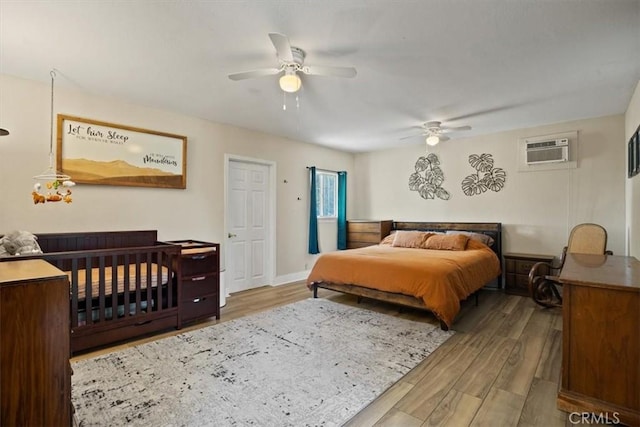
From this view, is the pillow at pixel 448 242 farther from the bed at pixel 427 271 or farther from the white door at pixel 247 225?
the white door at pixel 247 225

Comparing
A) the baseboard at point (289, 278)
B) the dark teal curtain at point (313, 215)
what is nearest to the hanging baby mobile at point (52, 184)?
the baseboard at point (289, 278)

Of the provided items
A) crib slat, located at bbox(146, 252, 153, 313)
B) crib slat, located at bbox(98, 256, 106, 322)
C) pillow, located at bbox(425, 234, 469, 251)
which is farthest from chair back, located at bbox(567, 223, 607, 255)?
crib slat, located at bbox(98, 256, 106, 322)

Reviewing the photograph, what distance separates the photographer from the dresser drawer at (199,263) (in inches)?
134

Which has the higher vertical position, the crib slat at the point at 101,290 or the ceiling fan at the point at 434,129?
the ceiling fan at the point at 434,129

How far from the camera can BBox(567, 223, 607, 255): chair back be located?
372cm

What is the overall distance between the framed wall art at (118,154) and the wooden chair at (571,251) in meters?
4.67

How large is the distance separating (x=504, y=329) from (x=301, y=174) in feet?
12.7

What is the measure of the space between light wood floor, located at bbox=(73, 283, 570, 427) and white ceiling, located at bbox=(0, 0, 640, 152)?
8.25 feet

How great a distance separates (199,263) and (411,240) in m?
3.32

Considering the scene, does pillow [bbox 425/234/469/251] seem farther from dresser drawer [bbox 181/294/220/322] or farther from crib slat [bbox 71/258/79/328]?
crib slat [bbox 71/258/79/328]

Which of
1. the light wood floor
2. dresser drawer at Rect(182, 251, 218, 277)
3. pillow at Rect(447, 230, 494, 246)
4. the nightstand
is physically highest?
pillow at Rect(447, 230, 494, 246)

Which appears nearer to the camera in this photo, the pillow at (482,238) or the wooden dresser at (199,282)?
the wooden dresser at (199,282)

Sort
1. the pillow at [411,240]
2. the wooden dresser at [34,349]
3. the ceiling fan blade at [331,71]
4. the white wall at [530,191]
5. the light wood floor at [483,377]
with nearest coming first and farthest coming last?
1. the wooden dresser at [34,349]
2. the light wood floor at [483,377]
3. the ceiling fan blade at [331,71]
4. the white wall at [530,191]
5. the pillow at [411,240]

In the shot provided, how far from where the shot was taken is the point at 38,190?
2.98 meters
